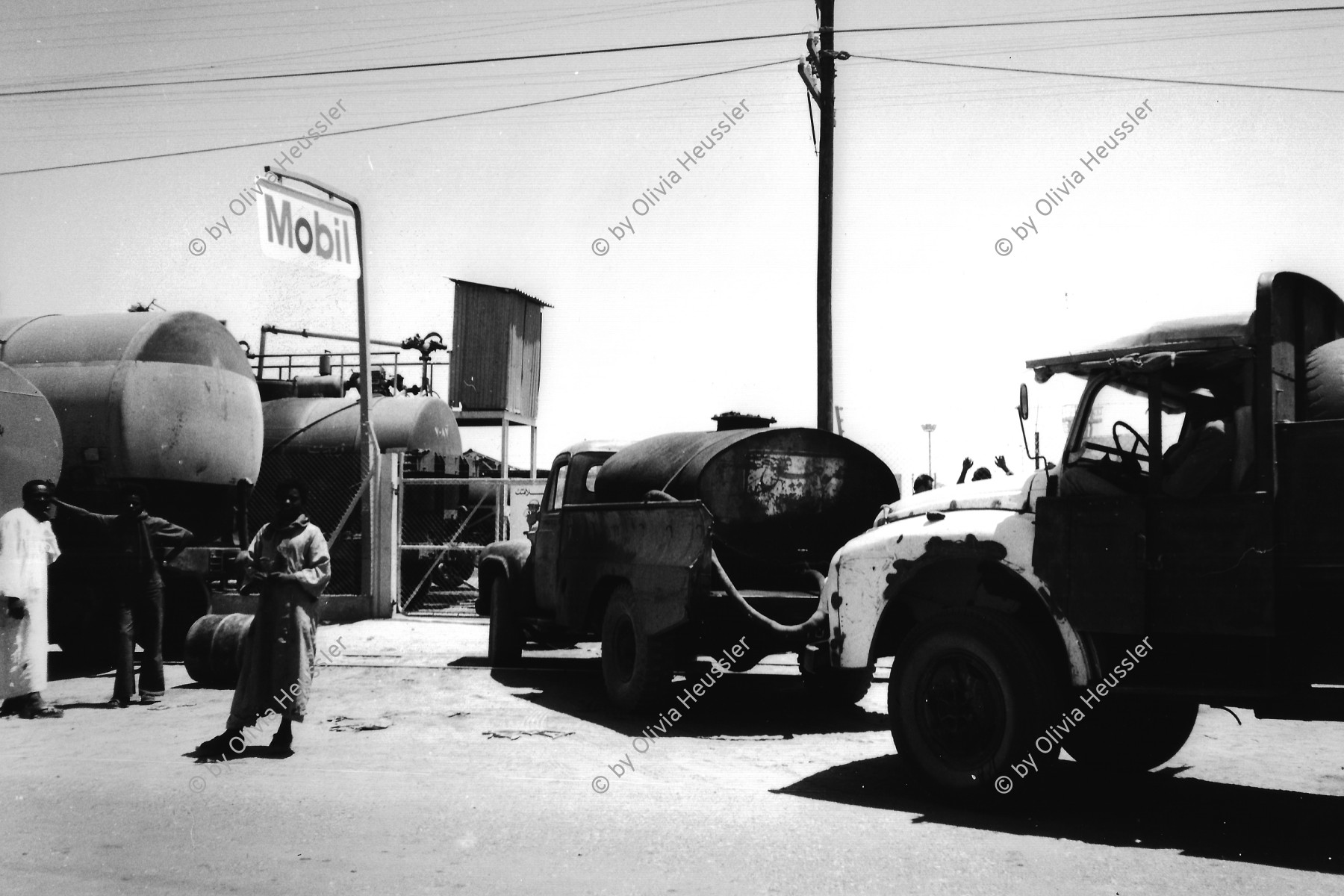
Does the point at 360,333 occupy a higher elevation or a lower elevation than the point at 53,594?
higher

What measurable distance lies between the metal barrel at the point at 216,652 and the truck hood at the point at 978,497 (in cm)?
643

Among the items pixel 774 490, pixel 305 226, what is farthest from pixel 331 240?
pixel 774 490

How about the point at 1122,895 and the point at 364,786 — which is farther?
the point at 364,786

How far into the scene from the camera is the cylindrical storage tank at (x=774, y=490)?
935cm

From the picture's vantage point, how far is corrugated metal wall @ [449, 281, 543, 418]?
29.8 m

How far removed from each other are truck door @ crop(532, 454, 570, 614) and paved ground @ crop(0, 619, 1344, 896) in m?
1.83

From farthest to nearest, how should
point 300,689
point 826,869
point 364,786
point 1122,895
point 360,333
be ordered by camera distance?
point 360,333
point 300,689
point 364,786
point 826,869
point 1122,895

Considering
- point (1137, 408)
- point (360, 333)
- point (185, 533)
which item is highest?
point (360, 333)

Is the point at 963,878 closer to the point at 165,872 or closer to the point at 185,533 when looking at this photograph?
the point at 165,872

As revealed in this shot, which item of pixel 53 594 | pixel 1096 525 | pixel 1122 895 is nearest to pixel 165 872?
pixel 1122 895

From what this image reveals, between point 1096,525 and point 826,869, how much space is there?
2213 millimetres

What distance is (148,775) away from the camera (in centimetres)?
678

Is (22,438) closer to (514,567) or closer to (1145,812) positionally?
(514,567)

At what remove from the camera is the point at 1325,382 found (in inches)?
214
